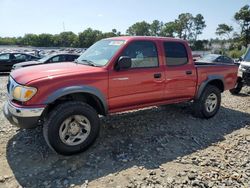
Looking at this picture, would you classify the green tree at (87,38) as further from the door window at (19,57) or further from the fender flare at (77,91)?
the fender flare at (77,91)

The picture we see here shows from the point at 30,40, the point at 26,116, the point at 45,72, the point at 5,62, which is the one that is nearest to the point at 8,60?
the point at 5,62

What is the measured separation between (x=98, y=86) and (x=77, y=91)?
396mm

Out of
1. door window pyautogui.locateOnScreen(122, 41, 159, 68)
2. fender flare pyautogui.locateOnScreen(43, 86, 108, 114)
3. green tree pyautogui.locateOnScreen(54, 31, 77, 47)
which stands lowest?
fender flare pyautogui.locateOnScreen(43, 86, 108, 114)

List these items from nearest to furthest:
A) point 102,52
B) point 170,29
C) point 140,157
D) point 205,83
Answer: point 140,157, point 102,52, point 205,83, point 170,29

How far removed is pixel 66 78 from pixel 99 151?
135 centimetres

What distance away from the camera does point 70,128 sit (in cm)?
406

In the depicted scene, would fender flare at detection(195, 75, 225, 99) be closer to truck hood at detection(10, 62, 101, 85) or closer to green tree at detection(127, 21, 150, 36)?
truck hood at detection(10, 62, 101, 85)

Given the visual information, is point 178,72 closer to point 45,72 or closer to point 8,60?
point 45,72

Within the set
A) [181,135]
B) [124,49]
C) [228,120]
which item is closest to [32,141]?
[124,49]

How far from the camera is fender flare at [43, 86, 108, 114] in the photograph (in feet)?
12.5

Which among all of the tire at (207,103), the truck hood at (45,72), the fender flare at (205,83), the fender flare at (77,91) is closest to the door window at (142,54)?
the truck hood at (45,72)

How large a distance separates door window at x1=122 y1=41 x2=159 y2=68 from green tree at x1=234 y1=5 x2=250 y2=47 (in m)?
54.2

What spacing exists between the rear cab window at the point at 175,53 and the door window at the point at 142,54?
33 cm

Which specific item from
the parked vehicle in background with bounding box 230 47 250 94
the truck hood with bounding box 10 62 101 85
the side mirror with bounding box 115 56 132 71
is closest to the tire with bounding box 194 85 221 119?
the side mirror with bounding box 115 56 132 71
